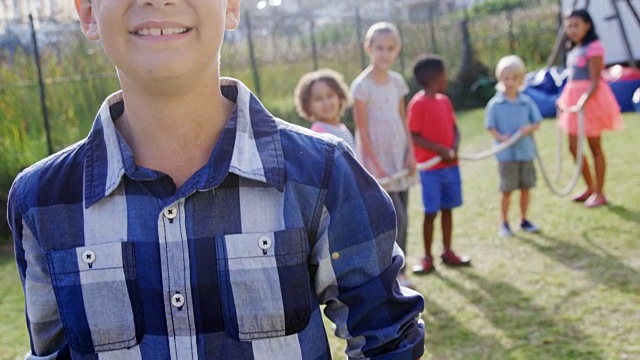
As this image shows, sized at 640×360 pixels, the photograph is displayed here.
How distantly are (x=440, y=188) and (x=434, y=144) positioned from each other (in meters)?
0.34

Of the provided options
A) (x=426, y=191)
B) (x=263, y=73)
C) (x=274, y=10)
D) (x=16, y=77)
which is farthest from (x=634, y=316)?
(x=274, y=10)

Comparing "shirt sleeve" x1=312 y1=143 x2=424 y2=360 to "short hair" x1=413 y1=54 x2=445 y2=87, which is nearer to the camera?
"shirt sleeve" x1=312 y1=143 x2=424 y2=360

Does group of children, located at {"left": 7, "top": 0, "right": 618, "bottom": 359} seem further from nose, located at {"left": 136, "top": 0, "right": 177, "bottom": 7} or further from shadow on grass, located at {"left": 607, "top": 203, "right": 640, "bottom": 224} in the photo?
shadow on grass, located at {"left": 607, "top": 203, "right": 640, "bottom": 224}

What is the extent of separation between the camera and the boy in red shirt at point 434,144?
5.31m

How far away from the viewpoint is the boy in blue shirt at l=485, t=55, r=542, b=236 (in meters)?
6.20

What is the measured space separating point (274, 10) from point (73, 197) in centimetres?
1193

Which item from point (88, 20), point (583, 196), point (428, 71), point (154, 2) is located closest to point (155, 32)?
point (154, 2)

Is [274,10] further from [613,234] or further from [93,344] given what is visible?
[93,344]

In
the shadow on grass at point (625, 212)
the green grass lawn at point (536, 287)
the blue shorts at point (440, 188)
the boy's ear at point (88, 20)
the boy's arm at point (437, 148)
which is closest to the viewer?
the boy's ear at point (88, 20)

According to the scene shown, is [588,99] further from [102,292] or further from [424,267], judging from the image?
[102,292]

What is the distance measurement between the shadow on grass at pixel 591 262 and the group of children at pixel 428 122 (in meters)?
0.40

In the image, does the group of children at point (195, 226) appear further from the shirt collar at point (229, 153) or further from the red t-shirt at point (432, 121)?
the red t-shirt at point (432, 121)

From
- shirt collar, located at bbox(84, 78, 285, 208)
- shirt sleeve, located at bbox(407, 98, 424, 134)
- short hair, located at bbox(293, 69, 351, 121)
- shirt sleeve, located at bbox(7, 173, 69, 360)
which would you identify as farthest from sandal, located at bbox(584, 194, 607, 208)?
shirt sleeve, located at bbox(7, 173, 69, 360)

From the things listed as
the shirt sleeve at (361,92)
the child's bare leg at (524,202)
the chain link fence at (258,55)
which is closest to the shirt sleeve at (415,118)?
the shirt sleeve at (361,92)
